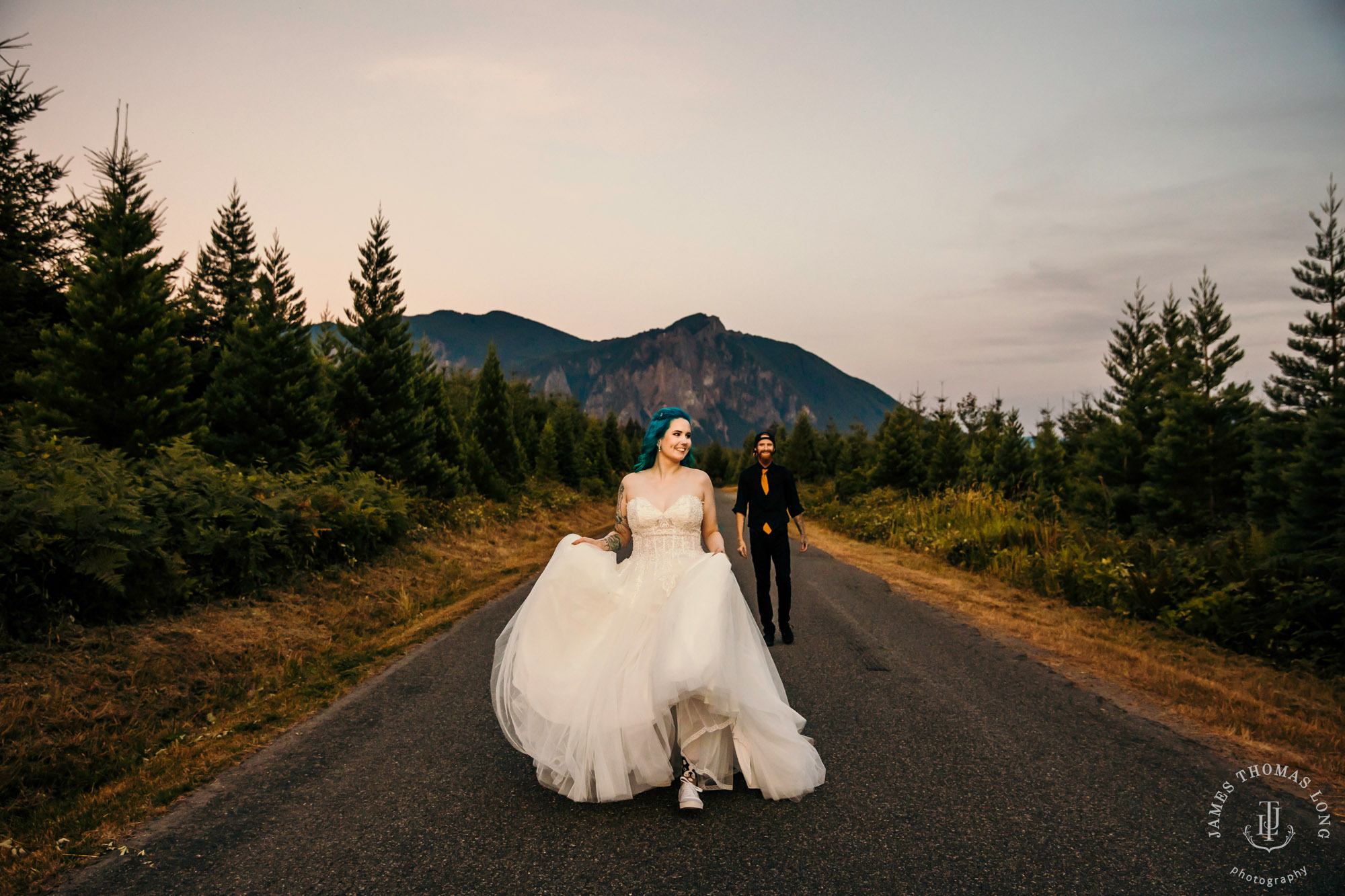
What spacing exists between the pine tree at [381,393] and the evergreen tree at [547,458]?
1933cm

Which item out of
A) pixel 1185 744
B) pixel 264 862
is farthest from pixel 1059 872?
pixel 264 862

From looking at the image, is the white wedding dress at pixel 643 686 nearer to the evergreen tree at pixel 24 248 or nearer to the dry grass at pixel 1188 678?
the dry grass at pixel 1188 678

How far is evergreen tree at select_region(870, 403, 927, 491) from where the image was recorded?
1204 inches

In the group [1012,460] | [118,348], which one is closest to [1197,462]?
[1012,460]

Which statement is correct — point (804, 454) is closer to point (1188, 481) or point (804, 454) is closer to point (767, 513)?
point (1188, 481)

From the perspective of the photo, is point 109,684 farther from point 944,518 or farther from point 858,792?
point 944,518

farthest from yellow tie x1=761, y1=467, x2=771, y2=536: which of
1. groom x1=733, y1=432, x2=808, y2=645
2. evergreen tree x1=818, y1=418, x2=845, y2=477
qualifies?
evergreen tree x1=818, y1=418, x2=845, y2=477

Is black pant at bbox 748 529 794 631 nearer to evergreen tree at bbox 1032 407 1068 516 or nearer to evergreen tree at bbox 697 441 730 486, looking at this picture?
evergreen tree at bbox 1032 407 1068 516

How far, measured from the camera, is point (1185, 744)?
469 centimetres

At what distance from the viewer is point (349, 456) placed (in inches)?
723

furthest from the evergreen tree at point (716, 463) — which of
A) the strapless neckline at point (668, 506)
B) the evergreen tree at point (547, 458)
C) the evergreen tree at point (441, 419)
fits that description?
the strapless neckline at point (668, 506)

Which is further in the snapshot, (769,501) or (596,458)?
(596,458)

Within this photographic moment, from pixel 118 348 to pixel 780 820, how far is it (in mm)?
15339

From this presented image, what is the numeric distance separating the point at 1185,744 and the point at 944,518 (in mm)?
13410
